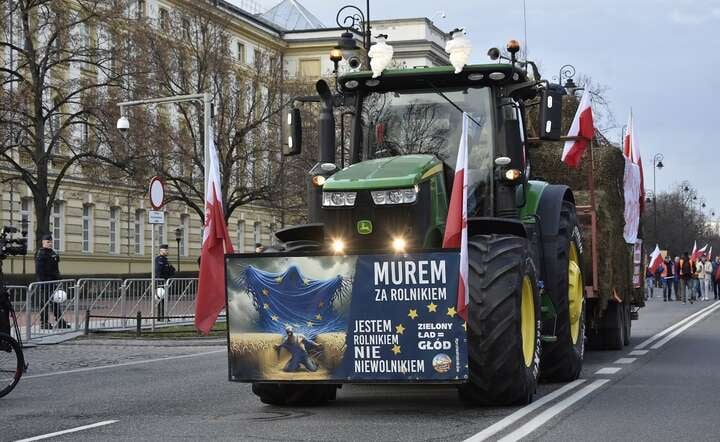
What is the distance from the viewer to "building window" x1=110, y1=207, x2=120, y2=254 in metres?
62.5

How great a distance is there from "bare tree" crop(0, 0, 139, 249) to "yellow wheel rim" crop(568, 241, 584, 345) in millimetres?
26877

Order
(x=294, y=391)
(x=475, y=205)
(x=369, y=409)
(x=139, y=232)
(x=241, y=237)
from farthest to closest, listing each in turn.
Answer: (x=241, y=237)
(x=139, y=232)
(x=475, y=205)
(x=294, y=391)
(x=369, y=409)

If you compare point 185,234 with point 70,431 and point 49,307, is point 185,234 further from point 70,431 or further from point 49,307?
point 70,431

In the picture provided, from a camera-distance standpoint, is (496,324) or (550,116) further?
(550,116)

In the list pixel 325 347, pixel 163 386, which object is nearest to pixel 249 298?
pixel 325 347

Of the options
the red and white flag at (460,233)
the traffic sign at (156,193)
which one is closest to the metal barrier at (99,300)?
the traffic sign at (156,193)

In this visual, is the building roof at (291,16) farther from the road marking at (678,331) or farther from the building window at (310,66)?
the road marking at (678,331)

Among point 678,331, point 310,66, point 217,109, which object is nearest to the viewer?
point 678,331

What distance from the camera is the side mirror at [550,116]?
11789mm

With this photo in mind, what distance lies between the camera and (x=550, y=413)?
33.0 feet

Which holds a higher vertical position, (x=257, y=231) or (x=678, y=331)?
(x=257, y=231)

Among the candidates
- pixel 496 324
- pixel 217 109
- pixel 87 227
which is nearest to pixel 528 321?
pixel 496 324

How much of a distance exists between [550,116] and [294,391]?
141 inches

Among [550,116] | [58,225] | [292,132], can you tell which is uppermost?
[58,225]
